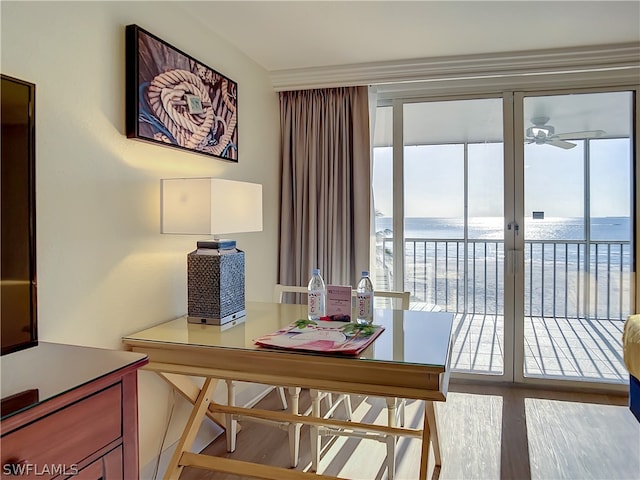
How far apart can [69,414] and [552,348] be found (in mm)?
3384

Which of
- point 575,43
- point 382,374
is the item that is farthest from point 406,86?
point 382,374

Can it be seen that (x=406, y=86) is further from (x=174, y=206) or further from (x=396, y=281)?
(x=174, y=206)

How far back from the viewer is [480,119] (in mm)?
3514

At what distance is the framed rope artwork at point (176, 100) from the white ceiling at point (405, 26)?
327 mm

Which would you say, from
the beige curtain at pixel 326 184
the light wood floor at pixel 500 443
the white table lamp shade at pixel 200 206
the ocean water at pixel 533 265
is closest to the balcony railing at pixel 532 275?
the ocean water at pixel 533 265

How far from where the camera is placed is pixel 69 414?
112 centimetres

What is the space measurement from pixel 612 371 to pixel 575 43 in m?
2.28

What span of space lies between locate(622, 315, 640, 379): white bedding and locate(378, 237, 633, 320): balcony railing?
30.8 inches

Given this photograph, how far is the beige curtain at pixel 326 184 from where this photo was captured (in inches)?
136

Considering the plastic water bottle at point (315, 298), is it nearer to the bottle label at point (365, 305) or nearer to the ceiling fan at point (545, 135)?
the bottle label at point (365, 305)

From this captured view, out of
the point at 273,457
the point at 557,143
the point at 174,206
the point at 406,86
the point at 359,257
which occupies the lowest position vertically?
the point at 273,457

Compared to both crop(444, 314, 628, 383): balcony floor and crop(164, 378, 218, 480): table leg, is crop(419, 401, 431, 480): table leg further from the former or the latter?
crop(444, 314, 628, 383): balcony floor

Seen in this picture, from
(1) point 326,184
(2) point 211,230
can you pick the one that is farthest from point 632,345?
(2) point 211,230

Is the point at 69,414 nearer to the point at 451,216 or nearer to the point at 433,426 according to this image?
the point at 433,426
